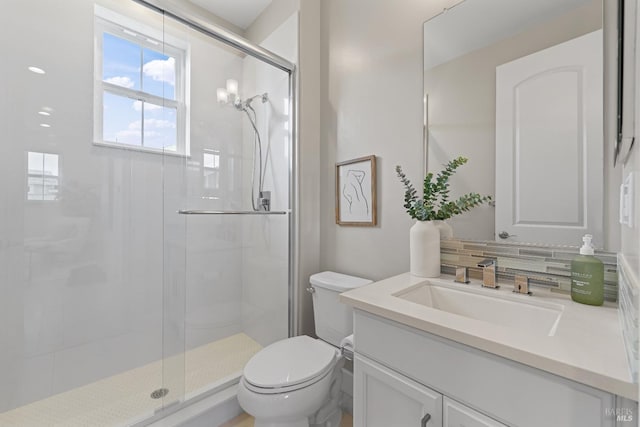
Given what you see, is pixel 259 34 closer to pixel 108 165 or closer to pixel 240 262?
pixel 108 165

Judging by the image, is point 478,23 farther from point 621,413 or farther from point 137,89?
point 137,89

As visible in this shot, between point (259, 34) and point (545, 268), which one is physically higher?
point (259, 34)

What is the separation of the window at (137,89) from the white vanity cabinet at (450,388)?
1.48 metres

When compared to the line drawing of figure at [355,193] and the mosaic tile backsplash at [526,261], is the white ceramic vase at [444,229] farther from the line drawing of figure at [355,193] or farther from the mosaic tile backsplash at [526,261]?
the line drawing of figure at [355,193]

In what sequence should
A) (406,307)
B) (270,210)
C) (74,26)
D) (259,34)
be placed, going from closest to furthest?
(406,307) < (74,26) < (270,210) < (259,34)

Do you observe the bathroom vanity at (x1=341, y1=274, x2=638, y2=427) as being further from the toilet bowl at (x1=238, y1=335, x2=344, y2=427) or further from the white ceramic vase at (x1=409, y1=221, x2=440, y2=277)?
the toilet bowl at (x1=238, y1=335, x2=344, y2=427)

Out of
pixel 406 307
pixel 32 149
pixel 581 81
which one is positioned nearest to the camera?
pixel 406 307

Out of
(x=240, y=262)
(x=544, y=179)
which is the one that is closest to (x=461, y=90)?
(x=544, y=179)

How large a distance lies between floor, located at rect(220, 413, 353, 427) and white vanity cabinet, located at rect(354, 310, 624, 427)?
70cm

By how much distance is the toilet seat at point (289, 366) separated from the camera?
1051mm

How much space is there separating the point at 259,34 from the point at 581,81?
213 centimetres

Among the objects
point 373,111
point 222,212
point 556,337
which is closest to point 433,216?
point 556,337

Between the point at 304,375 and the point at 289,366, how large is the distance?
0.09m

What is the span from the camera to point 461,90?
1.14 meters
